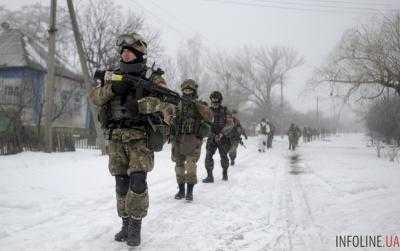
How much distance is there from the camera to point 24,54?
1102 inches

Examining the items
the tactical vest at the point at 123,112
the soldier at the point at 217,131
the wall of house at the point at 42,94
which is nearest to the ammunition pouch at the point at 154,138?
the tactical vest at the point at 123,112

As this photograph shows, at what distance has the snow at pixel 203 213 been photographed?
14.6ft

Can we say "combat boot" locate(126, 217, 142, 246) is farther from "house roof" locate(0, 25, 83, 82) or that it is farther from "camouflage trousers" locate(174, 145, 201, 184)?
"house roof" locate(0, 25, 83, 82)

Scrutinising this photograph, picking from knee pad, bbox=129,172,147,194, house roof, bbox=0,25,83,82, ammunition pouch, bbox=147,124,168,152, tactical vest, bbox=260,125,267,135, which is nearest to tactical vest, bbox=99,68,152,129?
ammunition pouch, bbox=147,124,168,152

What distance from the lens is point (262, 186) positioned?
8.88 metres

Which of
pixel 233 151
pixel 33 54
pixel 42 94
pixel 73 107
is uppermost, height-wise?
pixel 33 54

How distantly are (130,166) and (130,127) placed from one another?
0.40 m

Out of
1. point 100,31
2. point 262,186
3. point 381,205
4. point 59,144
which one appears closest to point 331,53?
point 100,31

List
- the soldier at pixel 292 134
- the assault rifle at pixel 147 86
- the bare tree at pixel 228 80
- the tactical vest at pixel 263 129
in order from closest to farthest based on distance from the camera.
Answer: the assault rifle at pixel 147 86, the tactical vest at pixel 263 129, the soldier at pixel 292 134, the bare tree at pixel 228 80

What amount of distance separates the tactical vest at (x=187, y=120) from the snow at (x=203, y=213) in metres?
1.15

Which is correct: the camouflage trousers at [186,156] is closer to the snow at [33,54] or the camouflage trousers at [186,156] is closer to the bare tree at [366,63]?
the bare tree at [366,63]

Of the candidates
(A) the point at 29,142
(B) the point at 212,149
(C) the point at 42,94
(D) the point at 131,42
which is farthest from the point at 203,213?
(C) the point at 42,94

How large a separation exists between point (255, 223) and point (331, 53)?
71.9 ft

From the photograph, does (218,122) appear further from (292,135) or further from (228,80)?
(228,80)
